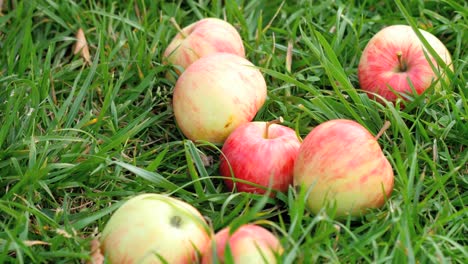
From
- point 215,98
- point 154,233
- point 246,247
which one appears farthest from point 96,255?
Result: point 215,98

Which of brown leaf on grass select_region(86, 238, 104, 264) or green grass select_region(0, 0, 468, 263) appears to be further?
green grass select_region(0, 0, 468, 263)

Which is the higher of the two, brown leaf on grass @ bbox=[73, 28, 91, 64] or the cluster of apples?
the cluster of apples

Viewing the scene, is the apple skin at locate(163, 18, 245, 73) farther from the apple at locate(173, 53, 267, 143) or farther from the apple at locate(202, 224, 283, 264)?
the apple at locate(202, 224, 283, 264)

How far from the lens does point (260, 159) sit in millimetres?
2721

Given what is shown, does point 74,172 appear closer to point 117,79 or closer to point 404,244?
point 117,79

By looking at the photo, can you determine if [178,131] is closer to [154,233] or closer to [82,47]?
[82,47]

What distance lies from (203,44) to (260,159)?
0.77 metres

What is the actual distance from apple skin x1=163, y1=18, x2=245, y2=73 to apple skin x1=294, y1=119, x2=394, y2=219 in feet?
2.79

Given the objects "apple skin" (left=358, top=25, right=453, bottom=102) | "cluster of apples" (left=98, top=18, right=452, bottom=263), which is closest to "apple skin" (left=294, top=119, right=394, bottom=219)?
"cluster of apples" (left=98, top=18, right=452, bottom=263)

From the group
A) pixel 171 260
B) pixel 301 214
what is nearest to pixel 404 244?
pixel 301 214

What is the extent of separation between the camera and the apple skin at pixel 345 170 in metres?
2.55

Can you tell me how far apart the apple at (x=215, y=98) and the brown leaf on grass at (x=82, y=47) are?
0.69m

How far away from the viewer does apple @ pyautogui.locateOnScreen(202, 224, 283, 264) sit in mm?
2201

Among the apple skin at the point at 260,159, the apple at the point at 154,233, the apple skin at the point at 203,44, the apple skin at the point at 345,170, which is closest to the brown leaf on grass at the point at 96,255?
the apple at the point at 154,233
